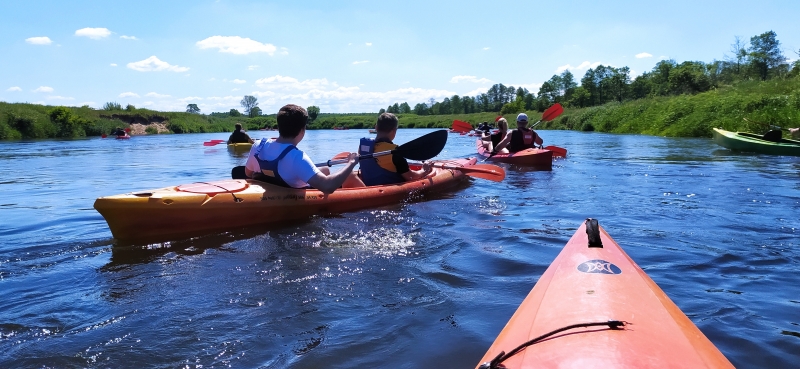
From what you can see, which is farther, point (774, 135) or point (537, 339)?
point (774, 135)

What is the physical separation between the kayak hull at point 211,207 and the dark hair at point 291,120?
25.8 inches

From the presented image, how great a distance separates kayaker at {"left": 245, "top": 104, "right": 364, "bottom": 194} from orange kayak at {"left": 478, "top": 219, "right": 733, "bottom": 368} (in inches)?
116

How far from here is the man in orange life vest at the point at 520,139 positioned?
11.1 meters

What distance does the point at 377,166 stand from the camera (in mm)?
6633

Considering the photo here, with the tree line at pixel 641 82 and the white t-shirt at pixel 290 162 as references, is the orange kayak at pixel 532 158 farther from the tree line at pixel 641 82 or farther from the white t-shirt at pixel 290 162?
the tree line at pixel 641 82

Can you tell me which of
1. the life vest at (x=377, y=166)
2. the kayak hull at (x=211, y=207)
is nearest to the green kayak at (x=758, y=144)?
the life vest at (x=377, y=166)

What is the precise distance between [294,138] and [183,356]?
2734 millimetres

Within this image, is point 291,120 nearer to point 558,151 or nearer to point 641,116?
point 558,151

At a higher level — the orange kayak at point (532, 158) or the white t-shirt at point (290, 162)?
the white t-shirt at point (290, 162)

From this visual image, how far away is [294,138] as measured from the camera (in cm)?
484

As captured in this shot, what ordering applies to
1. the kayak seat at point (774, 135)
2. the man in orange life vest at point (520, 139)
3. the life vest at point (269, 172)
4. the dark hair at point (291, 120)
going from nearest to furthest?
the dark hair at point (291, 120), the life vest at point (269, 172), the man in orange life vest at point (520, 139), the kayak seat at point (774, 135)

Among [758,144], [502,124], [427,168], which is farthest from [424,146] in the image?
[758,144]

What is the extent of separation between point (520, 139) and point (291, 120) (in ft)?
24.6

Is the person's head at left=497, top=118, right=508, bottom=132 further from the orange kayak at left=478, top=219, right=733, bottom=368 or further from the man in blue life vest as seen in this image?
the orange kayak at left=478, top=219, right=733, bottom=368
